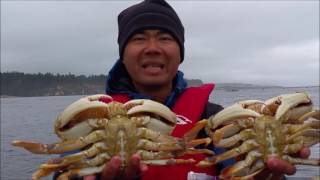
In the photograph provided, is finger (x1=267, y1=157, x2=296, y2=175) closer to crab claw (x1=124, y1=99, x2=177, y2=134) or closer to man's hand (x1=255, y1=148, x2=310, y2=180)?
man's hand (x1=255, y1=148, x2=310, y2=180)

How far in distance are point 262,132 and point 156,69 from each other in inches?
65.3

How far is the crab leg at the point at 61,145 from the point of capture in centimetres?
542

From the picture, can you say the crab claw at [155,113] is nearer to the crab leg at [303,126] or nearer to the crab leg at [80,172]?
the crab leg at [80,172]

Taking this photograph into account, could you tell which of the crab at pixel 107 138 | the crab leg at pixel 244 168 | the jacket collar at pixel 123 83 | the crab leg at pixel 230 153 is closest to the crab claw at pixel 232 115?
the crab at pixel 107 138

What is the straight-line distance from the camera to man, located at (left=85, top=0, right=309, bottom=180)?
6438mm

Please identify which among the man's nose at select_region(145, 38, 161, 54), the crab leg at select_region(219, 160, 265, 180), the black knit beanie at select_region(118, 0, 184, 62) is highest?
the black knit beanie at select_region(118, 0, 184, 62)

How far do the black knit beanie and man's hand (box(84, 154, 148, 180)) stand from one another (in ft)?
6.60

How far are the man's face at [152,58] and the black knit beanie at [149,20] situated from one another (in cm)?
8

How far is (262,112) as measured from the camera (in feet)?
18.9

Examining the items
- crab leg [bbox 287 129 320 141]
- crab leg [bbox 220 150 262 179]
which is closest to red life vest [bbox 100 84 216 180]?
crab leg [bbox 220 150 262 179]

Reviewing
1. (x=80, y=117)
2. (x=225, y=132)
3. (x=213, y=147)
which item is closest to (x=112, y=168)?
(x=80, y=117)

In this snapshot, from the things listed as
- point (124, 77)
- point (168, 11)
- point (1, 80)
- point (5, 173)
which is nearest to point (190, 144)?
point (124, 77)

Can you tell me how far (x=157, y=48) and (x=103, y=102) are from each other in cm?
110

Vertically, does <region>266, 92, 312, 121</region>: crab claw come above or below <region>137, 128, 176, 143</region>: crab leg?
above
